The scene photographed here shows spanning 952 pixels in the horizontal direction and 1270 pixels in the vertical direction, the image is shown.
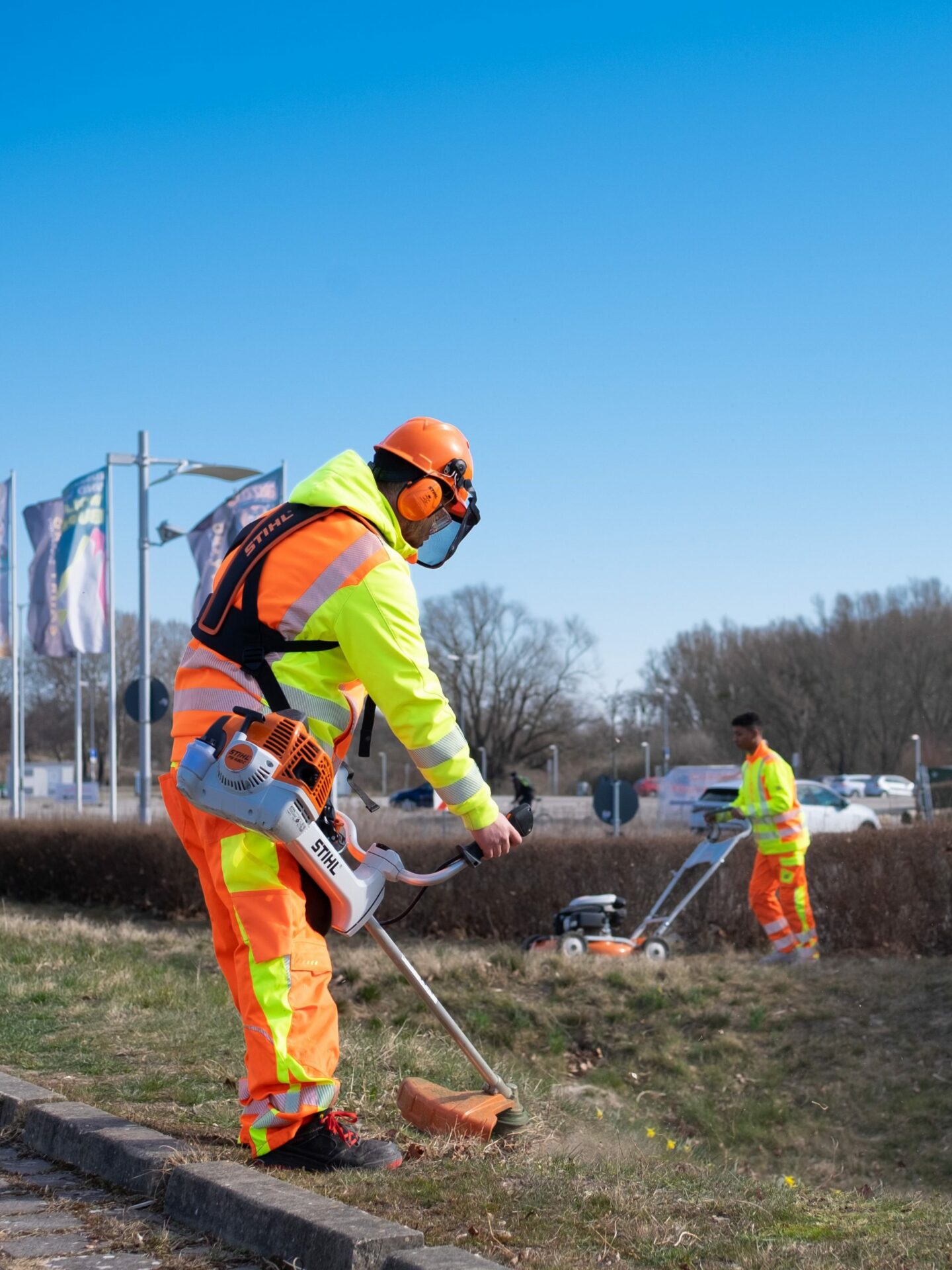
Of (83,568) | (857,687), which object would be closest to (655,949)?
(83,568)

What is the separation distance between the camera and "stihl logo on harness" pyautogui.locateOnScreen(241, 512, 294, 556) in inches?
168

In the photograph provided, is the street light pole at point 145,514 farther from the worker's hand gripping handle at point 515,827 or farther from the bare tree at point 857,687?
the bare tree at point 857,687

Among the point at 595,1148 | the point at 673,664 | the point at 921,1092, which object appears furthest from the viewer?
the point at 673,664

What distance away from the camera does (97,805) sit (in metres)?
48.0

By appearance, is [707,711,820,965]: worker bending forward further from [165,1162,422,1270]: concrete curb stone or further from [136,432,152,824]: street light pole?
[136,432,152,824]: street light pole

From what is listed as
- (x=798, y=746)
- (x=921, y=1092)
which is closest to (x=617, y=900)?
(x=921, y=1092)

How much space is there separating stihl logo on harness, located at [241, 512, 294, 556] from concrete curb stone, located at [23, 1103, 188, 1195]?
1.77m

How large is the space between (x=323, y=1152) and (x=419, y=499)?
6.61 feet

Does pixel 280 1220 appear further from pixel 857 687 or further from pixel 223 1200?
pixel 857 687

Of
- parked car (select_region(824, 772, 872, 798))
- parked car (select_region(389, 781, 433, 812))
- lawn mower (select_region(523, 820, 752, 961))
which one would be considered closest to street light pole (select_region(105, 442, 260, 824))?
lawn mower (select_region(523, 820, 752, 961))

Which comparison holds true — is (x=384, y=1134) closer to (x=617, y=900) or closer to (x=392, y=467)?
(x=392, y=467)

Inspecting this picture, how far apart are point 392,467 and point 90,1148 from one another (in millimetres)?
2334

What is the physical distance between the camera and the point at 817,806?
95.3 feet

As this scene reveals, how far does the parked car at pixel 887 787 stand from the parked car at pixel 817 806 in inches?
1439
